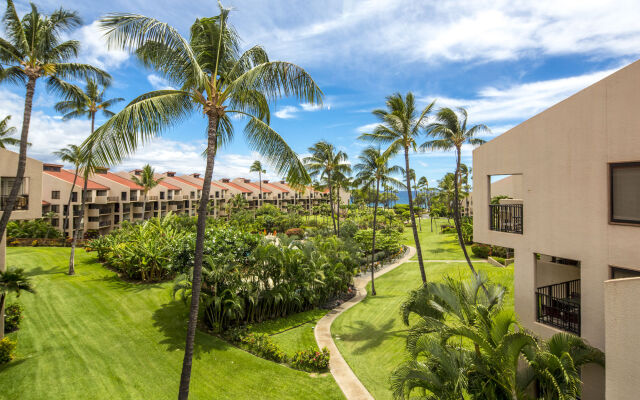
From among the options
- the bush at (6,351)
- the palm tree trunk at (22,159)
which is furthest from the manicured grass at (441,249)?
the palm tree trunk at (22,159)

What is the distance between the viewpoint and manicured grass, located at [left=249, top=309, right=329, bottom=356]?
14397mm

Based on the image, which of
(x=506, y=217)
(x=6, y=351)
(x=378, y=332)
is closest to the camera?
(x=506, y=217)

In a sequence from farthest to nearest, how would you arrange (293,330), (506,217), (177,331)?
(293,330), (177,331), (506,217)

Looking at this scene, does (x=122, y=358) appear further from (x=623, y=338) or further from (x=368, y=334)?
(x=623, y=338)

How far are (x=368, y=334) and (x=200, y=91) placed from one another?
13050mm

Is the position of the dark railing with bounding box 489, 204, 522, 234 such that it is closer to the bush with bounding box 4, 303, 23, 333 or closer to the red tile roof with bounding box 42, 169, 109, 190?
the bush with bounding box 4, 303, 23, 333

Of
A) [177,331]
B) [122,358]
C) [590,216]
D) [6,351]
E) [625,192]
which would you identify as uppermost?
[625,192]

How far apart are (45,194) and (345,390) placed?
48.2m

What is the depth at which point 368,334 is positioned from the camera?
15.5 metres

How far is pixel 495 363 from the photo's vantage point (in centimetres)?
723

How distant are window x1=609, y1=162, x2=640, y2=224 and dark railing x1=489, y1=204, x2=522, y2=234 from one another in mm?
3209

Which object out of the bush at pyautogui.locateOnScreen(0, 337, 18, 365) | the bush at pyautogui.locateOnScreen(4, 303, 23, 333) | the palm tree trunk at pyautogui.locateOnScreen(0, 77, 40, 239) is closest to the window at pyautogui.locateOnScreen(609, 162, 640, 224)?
the palm tree trunk at pyautogui.locateOnScreen(0, 77, 40, 239)

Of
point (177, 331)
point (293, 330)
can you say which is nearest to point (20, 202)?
point (177, 331)

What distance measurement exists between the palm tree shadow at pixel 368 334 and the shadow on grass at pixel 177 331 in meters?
5.69
